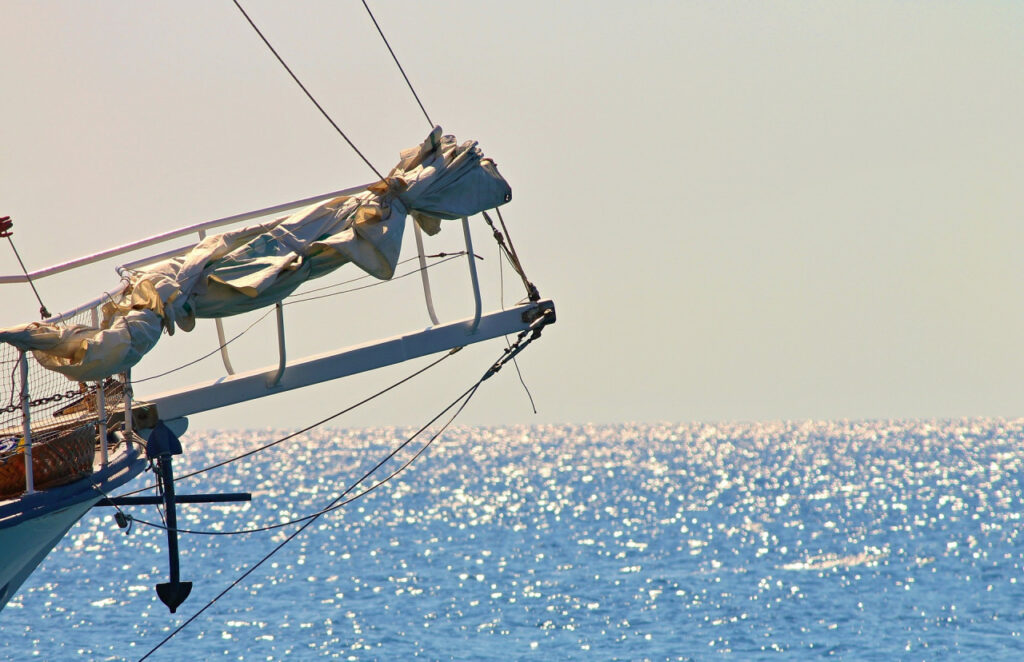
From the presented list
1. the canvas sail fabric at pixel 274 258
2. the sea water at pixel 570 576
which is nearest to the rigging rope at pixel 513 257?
the canvas sail fabric at pixel 274 258

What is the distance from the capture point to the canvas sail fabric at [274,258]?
11219mm

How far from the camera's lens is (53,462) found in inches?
455

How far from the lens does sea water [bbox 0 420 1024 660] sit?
29.4 meters

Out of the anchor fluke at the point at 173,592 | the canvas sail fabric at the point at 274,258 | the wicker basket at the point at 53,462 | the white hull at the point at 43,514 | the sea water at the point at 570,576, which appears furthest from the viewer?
the sea water at the point at 570,576

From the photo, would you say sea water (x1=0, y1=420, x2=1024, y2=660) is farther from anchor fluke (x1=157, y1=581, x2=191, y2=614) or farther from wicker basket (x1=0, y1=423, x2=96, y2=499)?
wicker basket (x1=0, y1=423, x2=96, y2=499)

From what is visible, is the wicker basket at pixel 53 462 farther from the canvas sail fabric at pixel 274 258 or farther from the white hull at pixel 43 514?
the canvas sail fabric at pixel 274 258

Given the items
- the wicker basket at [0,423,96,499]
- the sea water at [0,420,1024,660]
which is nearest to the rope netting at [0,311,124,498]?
the wicker basket at [0,423,96,499]

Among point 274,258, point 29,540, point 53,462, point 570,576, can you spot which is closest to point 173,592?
point 29,540

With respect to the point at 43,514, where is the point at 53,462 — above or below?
above

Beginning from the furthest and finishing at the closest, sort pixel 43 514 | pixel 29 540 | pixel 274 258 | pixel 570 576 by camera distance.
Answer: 1. pixel 570 576
2. pixel 274 258
3. pixel 29 540
4. pixel 43 514

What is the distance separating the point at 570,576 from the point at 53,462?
31.1 metres

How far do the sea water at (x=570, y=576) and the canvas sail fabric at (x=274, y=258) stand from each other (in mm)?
16286

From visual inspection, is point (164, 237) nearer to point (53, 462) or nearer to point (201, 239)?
point (201, 239)

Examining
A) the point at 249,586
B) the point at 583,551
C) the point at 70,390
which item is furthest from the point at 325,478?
A: the point at 70,390
